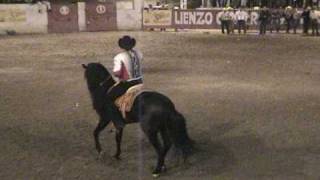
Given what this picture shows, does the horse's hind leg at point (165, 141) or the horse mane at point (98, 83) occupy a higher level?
the horse mane at point (98, 83)

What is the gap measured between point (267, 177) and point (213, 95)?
6518 mm

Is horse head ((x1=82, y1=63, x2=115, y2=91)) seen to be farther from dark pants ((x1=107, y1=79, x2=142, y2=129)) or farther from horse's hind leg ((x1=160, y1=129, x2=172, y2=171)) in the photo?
horse's hind leg ((x1=160, y1=129, x2=172, y2=171))

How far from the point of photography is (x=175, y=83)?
54.2ft

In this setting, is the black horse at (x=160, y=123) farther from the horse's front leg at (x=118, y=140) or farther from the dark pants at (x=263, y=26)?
the dark pants at (x=263, y=26)

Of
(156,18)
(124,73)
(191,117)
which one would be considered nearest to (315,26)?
(156,18)

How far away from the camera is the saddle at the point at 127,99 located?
8391mm

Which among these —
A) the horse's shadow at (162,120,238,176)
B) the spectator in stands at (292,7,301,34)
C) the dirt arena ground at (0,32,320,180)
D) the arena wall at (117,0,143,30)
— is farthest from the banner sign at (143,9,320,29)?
the horse's shadow at (162,120,238,176)

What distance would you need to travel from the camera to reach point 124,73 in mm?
8758

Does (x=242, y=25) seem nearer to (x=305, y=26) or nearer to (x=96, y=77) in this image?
(x=305, y=26)

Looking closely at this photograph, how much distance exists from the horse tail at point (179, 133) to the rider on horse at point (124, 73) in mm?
903

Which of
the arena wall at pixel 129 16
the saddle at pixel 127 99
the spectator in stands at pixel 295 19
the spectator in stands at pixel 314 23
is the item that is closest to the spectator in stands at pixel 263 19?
the spectator in stands at pixel 295 19

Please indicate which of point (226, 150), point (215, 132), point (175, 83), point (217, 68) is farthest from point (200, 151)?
point (217, 68)

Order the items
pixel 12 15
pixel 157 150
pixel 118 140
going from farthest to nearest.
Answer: pixel 12 15 → pixel 118 140 → pixel 157 150

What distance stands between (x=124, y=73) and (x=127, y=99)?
48cm
